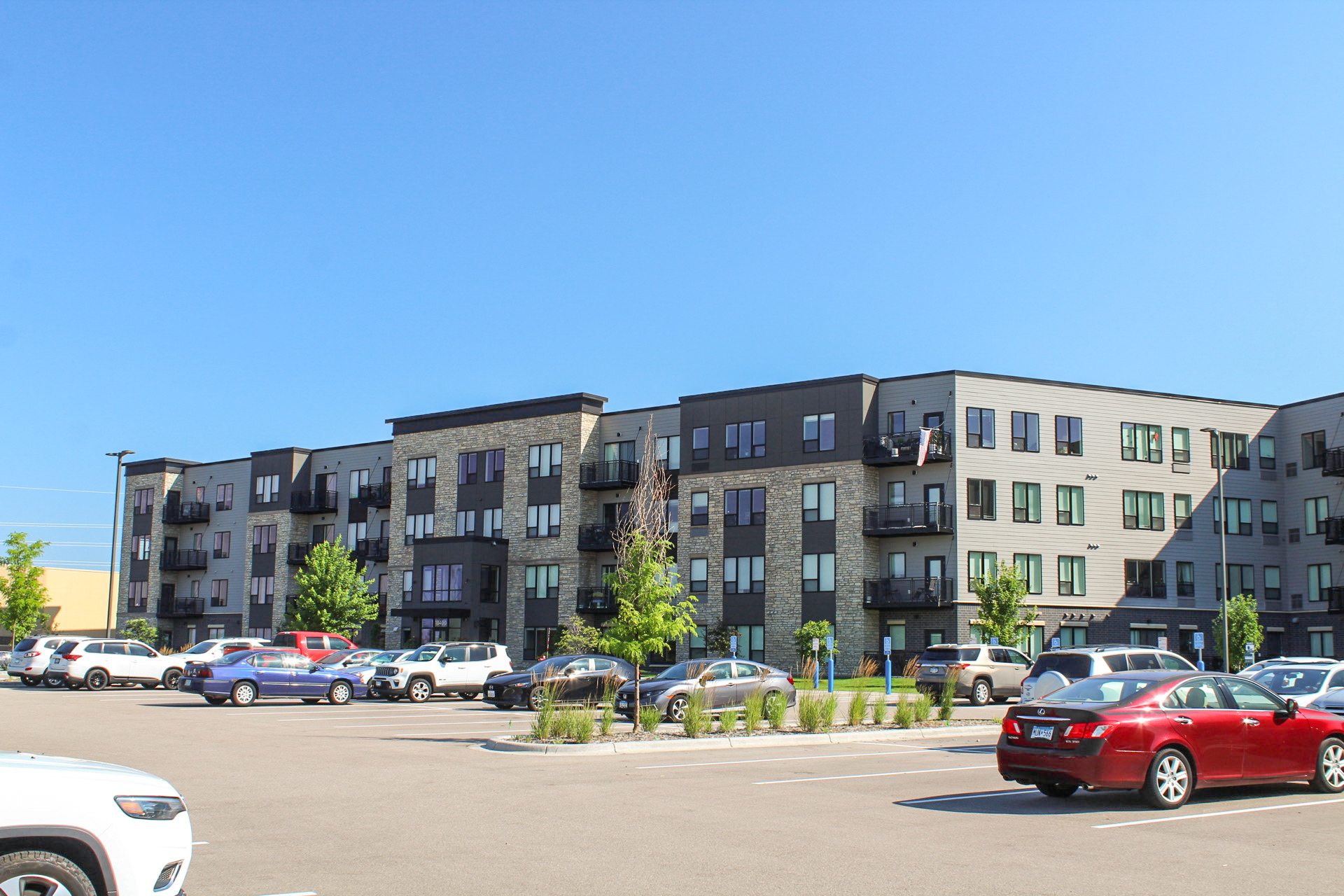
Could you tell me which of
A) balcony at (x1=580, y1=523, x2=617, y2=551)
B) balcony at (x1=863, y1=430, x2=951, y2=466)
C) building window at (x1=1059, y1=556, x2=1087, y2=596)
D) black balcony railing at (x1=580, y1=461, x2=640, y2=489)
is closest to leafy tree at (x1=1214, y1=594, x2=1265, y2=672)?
building window at (x1=1059, y1=556, x2=1087, y2=596)

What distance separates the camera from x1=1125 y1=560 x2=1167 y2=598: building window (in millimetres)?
52062

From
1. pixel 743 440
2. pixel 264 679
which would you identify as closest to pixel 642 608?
pixel 264 679

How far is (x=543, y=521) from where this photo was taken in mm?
60156

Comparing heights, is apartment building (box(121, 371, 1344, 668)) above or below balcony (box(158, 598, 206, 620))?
above

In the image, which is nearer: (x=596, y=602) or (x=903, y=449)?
(x=903, y=449)

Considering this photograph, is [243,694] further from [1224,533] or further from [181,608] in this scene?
[181,608]

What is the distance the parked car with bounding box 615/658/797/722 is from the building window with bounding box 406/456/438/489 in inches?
1543

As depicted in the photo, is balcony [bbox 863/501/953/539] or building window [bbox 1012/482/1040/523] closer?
balcony [bbox 863/501/953/539]

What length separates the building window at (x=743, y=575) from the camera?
5356 centimetres

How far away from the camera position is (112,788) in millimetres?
6434

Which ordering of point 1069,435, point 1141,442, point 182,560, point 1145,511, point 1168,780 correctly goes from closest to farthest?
point 1168,780 → point 1069,435 → point 1145,511 → point 1141,442 → point 182,560

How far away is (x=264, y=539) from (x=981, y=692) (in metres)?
51.0

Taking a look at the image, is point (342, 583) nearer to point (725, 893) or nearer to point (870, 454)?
point (870, 454)

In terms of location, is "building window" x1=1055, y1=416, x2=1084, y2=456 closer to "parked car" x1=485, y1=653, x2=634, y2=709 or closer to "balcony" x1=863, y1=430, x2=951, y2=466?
"balcony" x1=863, y1=430, x2=951, y2=466
